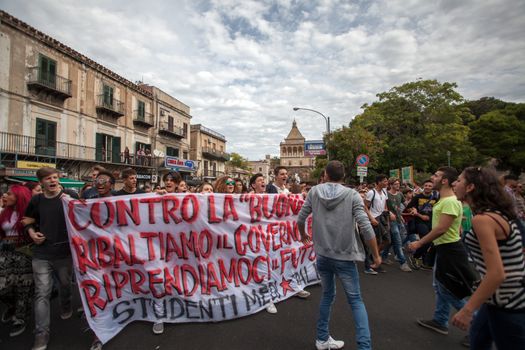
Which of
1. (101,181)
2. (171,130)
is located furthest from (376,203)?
(171,130)

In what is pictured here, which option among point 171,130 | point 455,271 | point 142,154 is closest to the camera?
point 455,271

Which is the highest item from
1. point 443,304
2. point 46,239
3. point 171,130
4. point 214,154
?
point 171,130

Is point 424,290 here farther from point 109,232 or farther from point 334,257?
point 109,232

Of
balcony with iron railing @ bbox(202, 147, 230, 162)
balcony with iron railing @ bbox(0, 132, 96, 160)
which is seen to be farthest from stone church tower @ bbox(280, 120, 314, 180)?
balcony with iron railing @ bbox(0, 132, 96, 160)

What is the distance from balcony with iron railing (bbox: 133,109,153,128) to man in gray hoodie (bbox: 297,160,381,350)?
Answer: 79.1 ft

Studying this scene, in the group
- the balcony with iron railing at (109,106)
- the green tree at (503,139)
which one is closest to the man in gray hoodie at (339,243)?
the balcony with iron railing at (109,106)

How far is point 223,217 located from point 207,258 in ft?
1.83

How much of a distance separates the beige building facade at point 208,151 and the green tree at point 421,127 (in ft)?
64.5

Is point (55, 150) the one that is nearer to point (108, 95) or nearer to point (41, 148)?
point (41, 148)

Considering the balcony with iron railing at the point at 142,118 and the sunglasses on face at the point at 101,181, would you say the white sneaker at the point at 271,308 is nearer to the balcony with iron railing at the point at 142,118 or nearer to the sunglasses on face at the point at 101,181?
the sunglasses on face at the point at 101,181

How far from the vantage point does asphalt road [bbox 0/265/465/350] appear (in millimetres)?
2820

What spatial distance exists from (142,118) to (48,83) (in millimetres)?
8306

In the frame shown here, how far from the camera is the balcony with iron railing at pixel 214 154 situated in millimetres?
37188

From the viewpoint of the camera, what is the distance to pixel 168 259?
3.27 m
